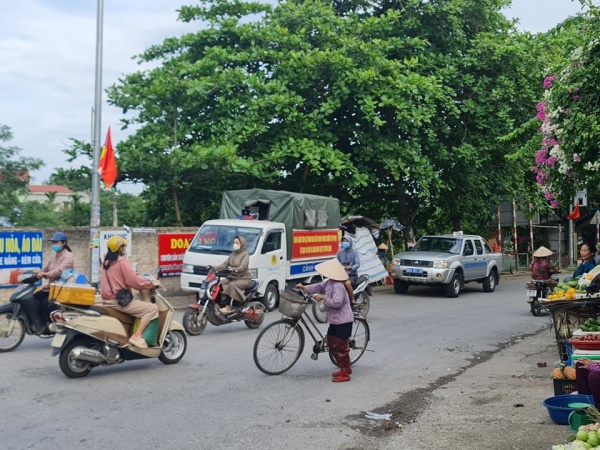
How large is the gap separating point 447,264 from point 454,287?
775 mm

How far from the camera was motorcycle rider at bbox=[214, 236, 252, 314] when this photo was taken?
40.9 feet

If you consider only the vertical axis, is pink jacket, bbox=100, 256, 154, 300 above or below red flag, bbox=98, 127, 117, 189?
below

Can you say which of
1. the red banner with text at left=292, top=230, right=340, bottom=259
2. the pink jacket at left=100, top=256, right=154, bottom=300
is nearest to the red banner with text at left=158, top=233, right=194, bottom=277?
the red banner with text at left=292, top=230, right=340, bottom=259

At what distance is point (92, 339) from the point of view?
8.70m

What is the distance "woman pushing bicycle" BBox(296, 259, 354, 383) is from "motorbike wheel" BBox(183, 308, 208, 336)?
375 cm

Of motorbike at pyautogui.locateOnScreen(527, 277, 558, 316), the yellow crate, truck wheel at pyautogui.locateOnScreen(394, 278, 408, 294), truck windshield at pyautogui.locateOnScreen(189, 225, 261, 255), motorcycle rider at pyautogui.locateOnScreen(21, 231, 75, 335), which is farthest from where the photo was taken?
truck wheel at pyautogui.locateOnScreen(394, 278, 408, 294)

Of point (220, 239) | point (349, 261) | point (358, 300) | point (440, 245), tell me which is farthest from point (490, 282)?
point (220, 239)

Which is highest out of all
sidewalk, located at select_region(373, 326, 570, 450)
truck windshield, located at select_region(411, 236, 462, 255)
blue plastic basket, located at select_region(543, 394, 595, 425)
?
truck windshield, located at select_region(411, 236, 462, 255)

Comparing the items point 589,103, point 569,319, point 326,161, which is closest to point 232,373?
point 569,319

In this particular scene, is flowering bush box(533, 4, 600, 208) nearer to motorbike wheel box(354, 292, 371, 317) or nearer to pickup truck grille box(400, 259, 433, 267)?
motorbike wheel box(354, 292, 371, 317)

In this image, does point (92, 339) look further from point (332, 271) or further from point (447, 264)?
point (447, 264)

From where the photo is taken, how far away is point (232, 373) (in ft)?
30.2

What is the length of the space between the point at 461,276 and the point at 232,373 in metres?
13.7

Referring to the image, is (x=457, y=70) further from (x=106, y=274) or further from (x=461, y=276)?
(x=106, y=274)
